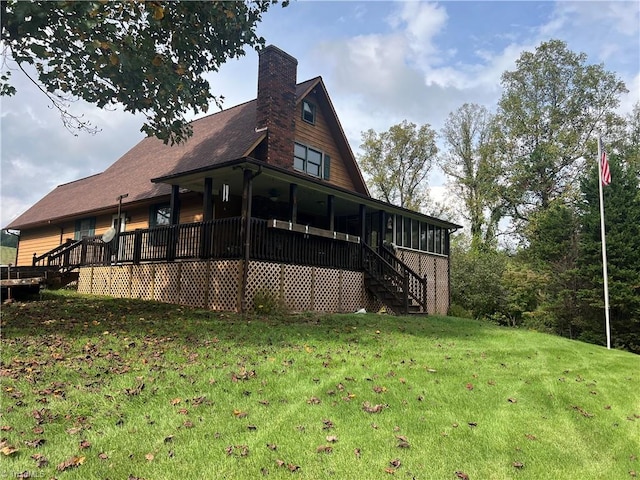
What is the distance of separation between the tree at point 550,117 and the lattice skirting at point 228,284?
769 inches

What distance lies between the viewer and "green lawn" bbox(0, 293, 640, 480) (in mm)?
3947

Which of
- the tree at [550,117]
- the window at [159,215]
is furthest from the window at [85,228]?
the tree at [550,117]

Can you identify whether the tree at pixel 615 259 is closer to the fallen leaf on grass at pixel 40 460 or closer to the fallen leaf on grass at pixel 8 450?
the fallen leaf on grass at pixel 40 460

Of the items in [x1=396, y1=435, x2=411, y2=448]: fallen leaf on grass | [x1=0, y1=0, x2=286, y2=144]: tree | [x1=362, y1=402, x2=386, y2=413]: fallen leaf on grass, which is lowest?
[x1=396, y1=435, x2=411, y2=448]: fallen leaf on grass

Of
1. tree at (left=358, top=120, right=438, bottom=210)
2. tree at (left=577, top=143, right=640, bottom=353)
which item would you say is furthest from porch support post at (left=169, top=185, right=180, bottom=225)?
tree at (left=358, top=120, right=438, bottom=210)

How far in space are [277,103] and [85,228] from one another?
36.4 ft

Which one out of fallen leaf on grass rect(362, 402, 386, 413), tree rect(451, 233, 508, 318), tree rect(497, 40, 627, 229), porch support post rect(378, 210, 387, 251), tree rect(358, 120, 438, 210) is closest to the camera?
fallen leaf on grass rect(362, 402, 386, 413)

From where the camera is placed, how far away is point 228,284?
12289 mm

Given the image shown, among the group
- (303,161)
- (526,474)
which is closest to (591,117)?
(303,161)

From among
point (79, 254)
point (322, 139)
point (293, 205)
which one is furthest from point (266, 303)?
point (79, 254)

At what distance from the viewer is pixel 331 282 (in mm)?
14875

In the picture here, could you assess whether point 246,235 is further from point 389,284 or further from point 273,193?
point 389,284

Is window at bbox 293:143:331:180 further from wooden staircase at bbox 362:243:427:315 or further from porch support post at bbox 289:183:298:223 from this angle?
wooden staircase at bbox 362:243:427:315

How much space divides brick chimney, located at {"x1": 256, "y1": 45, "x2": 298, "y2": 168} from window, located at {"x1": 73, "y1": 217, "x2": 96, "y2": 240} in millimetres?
9475
